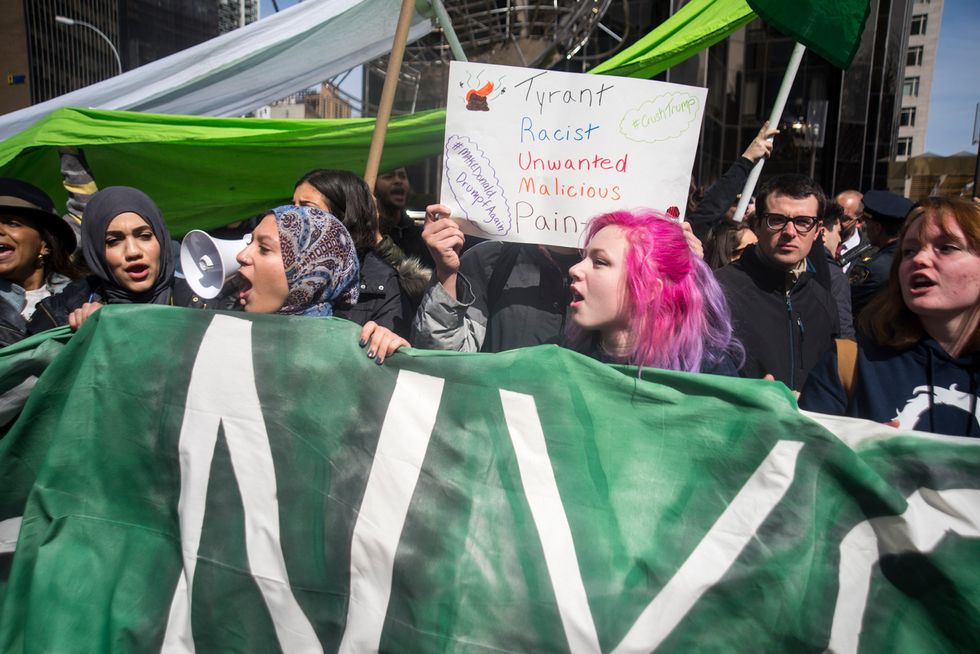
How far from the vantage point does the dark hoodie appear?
163 cm

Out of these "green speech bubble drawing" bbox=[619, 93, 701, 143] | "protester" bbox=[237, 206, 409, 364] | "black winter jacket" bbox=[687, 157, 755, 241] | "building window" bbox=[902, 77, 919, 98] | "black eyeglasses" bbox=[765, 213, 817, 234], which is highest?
"building window" bbox=[902, 77, 919, 98]

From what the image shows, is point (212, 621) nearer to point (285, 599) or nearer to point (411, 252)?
point (285, 599)

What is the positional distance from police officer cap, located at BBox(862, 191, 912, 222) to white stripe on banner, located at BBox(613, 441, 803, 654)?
3.73 metres

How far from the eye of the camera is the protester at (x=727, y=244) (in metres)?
3.65

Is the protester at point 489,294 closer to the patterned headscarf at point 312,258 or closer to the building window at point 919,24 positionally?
the patterned headscarf at point 312,258

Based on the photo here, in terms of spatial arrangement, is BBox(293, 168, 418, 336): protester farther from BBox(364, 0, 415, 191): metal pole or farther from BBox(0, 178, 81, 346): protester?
BBox(0, 178, 81, 346): protester

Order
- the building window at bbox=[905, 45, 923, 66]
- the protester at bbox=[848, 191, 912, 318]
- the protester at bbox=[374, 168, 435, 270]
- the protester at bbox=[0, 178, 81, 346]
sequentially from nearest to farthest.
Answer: the protester at bbox=[0, 178, 81, 346], the protester at bbox=[374, 168, 435, 270], the protester at bbox=[848, 191, 912, 318], the building window at bbox=[905, 45, 923, 66]

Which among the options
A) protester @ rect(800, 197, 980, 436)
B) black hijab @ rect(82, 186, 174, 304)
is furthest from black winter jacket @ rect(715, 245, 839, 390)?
black hijab @ rect(82, 186, 174, 304)

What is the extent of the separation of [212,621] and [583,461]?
94 centimetres

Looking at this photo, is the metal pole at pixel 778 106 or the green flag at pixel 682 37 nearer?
the metal pole at pixel 778 106

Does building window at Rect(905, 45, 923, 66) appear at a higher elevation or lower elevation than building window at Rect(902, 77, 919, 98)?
higher

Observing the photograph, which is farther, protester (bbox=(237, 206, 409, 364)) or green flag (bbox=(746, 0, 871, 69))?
green flag (bbox=(746, 0, 871, 69))

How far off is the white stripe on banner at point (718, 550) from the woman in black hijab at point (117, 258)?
5.93 feet

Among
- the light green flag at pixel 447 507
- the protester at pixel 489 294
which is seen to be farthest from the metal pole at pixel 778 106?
the light green flag at pixel 447 507
